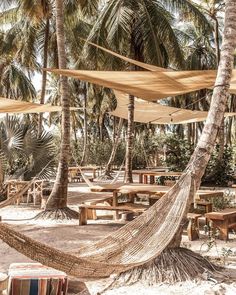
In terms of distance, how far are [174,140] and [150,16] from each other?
15.9 ft

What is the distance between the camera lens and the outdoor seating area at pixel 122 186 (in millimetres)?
3672

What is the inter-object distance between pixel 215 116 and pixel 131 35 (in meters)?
7.99

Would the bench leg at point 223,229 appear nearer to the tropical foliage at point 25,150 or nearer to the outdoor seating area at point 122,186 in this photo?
the outdoor seating area at point 122,186

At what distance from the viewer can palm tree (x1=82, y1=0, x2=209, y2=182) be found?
434 inches

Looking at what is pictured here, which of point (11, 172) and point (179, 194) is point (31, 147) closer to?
point (11, 172)

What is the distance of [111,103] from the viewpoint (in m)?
25.6

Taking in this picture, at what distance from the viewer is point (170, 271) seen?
4.00m

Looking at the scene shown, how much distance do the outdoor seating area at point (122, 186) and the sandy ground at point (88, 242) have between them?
15 mm

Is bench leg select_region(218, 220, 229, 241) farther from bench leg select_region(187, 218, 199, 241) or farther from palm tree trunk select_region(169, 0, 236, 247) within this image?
palm tree trunk select_region(169, 0, 236, 247)

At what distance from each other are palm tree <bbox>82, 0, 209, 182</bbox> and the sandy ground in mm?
3862

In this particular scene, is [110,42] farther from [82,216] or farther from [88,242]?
[88,242]

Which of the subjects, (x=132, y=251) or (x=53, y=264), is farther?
(x=132, y=251)

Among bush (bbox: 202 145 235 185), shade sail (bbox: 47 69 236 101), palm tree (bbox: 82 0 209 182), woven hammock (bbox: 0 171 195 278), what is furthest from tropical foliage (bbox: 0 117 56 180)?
bush (bbox: 202 145 235 185)

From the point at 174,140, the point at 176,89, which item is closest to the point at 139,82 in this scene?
the point at 176,89
